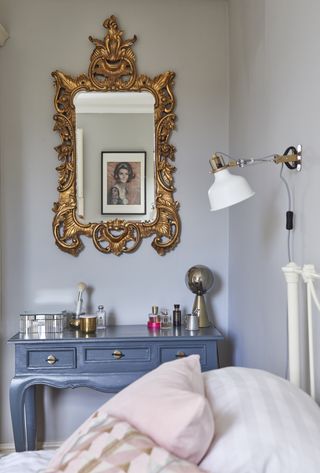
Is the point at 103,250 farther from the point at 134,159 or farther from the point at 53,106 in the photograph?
the point at 53,106

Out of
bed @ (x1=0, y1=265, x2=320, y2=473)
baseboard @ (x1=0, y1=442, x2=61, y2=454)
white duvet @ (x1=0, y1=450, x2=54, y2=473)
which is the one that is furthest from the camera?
baseboard @ (x1=0, y1=442, x2=61, y2=454)

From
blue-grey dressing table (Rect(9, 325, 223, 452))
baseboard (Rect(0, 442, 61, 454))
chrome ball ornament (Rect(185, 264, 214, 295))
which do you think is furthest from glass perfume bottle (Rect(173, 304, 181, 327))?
baseboard (Rect(0, 442, 61, 454))

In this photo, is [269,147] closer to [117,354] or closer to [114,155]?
[114,155]

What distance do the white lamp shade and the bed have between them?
1.90 feet

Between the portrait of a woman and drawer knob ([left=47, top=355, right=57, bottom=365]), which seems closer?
drawer knob ([left=47, top=355, right=57, bottom=365])

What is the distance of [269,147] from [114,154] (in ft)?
3.54

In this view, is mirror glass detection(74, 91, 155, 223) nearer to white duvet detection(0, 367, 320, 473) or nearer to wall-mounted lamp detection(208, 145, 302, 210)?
wall-mounted lamp detection(208, 145, 302, 210)

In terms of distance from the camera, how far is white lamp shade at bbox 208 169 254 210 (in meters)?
1.52

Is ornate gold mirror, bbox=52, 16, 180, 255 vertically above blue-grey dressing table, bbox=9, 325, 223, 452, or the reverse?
ornate gold mirror, bbox=52, 16, 180, 255

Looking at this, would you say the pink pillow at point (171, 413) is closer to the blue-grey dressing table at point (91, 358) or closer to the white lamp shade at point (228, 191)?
the white lamp shade at point (228, 191)

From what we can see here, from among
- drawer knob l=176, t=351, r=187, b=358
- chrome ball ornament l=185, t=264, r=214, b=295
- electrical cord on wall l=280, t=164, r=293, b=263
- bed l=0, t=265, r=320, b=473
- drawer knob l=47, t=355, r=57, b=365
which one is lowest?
drawer knob l=47, t=355, r=57, b=365

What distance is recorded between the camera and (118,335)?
8.07ft

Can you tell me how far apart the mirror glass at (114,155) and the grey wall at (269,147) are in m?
0.50

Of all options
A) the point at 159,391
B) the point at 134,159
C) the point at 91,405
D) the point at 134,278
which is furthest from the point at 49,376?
Answer: the point at 159,391
